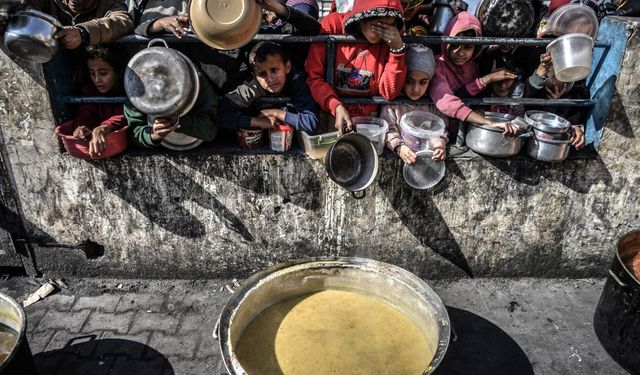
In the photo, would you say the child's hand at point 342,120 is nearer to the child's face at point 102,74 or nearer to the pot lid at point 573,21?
the child's face at point 102,74

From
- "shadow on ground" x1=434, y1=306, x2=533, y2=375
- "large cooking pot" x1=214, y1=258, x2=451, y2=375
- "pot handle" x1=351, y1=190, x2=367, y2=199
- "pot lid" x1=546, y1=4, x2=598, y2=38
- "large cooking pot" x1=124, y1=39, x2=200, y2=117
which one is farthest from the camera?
"pot lid" x1=546, y1=4, x2=598, y2=38

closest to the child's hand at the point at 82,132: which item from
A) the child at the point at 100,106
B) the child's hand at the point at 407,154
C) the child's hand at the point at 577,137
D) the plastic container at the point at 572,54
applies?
the child at the point at 100,106

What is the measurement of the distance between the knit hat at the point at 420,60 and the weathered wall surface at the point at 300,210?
668 millimetres

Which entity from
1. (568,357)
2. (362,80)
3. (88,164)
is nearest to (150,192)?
(88,164)

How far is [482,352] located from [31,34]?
11.6 ft

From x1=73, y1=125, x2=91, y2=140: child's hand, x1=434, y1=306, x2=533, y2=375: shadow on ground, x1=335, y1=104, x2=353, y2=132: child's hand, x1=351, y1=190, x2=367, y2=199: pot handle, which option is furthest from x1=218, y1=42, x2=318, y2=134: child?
x1=434, y1=306, x2=533, y2=375: shadow on ground

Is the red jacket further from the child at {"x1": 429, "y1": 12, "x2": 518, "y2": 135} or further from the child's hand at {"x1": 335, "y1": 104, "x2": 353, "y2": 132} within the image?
the child at {"x1": 429, "y1": 12, "x2": 518, "y2": 135}

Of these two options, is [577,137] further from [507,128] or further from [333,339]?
[333,339]

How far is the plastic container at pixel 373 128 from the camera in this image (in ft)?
10.7

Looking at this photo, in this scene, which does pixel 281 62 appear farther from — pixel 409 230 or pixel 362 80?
pixel 409 230

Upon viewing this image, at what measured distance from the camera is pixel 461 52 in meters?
3.39

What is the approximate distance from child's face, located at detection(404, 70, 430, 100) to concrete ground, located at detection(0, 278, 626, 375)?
1568 mm

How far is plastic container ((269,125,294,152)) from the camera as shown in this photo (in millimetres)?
3242

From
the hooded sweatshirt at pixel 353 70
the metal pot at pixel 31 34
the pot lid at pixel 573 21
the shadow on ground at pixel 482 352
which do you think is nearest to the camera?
the metal pot at pixel 31 34
